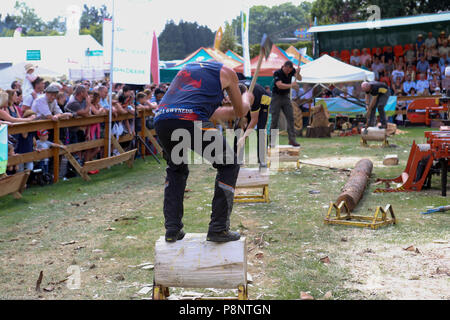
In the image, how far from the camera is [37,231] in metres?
6.97

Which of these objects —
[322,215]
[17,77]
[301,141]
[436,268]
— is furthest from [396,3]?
[436,268]

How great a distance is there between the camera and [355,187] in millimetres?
8234

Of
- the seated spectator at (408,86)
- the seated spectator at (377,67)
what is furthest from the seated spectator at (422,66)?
the seated spectator at (377,67)

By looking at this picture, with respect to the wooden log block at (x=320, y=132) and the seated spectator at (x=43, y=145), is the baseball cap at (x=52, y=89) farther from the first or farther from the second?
the wooden log block at (x=320, y=132)

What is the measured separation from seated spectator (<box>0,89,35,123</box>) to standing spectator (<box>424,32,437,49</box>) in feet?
62.3

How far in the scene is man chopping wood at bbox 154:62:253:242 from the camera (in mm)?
4168

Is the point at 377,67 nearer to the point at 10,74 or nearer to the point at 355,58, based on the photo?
the point at 355,58

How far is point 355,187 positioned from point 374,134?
720cm

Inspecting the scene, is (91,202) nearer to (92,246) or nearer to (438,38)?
(92,246)

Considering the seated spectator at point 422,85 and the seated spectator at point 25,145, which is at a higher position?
the seated spectator at point 422,85

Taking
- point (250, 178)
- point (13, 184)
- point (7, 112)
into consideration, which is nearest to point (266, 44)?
point (250, 178)

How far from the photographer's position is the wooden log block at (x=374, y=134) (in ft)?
48.8

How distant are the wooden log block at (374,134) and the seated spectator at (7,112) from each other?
9246 millimetres

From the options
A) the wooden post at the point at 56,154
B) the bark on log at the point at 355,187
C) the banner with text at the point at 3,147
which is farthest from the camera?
the wooden post at the point at 56,154
